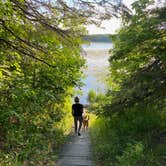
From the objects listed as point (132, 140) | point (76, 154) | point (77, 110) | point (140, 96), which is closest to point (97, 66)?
point (77, 110)

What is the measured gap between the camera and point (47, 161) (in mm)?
9336

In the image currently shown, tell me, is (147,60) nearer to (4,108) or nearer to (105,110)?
(105,110)

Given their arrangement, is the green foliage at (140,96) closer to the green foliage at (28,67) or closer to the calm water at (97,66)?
the green foliage at (28,67)

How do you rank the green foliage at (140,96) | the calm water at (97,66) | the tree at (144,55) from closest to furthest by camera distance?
1. the green foliage at (140,96)
2. the tree at (144,55)
3. the calm water at (97,66)

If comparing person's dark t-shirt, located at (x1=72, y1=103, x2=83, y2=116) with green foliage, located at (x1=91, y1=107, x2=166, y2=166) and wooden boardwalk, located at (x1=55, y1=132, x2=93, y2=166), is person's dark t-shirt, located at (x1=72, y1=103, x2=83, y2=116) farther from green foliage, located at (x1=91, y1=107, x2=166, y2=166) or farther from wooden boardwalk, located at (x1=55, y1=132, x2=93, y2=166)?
green foliage, located at (x1=91, y1=107, x2=166, y2=166)

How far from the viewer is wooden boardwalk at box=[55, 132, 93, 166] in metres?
9.57

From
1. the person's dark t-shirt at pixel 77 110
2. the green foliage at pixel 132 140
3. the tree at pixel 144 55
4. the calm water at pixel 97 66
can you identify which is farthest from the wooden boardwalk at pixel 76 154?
the calm water at pixel 97 66

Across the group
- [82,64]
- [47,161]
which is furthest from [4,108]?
[82,64]

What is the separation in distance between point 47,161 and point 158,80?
3.37 metres

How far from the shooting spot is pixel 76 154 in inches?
428

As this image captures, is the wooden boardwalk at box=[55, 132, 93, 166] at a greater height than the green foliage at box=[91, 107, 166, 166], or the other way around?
the green foliage at box=[91, 107, 166, 166]

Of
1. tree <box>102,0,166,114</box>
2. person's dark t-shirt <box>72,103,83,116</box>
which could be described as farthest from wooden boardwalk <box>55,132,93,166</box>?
person's dark t-shirt <box>72,103,83,116</box>

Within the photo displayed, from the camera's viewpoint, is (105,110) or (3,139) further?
(105,110)

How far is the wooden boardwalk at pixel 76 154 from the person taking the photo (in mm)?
9566
